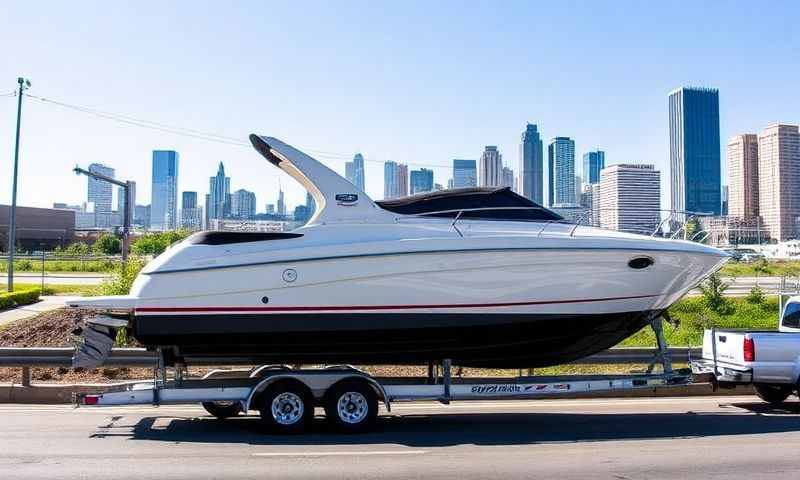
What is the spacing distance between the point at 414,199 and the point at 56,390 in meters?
6.29

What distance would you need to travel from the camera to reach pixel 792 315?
39.0 feet

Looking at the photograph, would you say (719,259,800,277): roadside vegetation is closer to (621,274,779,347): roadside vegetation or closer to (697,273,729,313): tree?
(621,274,779,347): roadside vegetation

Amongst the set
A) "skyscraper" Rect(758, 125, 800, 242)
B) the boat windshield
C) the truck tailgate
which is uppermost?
"skyscraper" Rect(758, 125, 800, 242)

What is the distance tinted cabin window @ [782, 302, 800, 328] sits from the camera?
1182cm

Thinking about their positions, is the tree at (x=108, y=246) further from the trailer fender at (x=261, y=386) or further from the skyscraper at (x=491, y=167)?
the trailer fender at (x=261, y=386)

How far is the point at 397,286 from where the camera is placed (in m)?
9.38

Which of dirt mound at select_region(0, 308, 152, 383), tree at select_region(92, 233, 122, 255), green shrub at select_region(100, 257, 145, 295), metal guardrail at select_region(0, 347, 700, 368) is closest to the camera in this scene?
metal guardrail at select_region(0, 347, 700, 368)

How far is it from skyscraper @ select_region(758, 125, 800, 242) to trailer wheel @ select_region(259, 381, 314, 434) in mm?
183776

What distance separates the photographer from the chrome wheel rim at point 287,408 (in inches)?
351

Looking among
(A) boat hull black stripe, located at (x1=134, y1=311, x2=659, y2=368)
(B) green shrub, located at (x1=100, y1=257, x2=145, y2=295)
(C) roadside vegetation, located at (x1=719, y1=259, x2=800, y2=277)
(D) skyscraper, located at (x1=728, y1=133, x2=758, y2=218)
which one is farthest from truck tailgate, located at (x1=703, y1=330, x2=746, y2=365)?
(D) skyscraper, located at (x1=728, y1=133, x2=758, y2=218)

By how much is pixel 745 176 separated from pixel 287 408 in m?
200

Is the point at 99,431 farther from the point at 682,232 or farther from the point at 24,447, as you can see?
the point at 682,232

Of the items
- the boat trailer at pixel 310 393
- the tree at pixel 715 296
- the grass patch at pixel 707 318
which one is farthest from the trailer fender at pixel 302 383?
the tree at pixel 715 296

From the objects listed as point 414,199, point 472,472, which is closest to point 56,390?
point 414,199
